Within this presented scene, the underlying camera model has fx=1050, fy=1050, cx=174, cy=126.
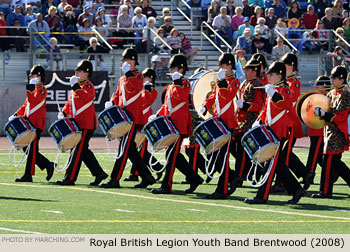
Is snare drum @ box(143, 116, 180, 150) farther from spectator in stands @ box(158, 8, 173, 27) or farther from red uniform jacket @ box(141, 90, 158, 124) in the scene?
spectator in stands @ box(158, 8, 173, 27)

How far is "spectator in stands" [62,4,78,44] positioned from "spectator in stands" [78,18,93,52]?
0.77 ft

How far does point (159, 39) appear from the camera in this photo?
79.9ft

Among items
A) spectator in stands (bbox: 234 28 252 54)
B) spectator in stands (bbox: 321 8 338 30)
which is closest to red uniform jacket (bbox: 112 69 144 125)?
spectator in stands (bbox: 234 28 252 54)

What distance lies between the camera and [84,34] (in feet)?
80.0

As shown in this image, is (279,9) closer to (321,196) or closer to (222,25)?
(222,25)

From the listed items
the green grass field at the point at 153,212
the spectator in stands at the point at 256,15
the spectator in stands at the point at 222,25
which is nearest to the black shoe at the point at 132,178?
the green grass field at the point at 153,212

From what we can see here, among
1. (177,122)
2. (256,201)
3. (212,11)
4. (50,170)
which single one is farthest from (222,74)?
(212,11)

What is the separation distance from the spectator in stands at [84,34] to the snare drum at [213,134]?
11853 mm

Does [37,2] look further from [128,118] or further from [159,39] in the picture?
[128,118]

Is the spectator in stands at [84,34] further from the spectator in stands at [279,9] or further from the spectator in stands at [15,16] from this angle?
the spectator in stands at [279,9]

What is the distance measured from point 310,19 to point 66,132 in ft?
46.4

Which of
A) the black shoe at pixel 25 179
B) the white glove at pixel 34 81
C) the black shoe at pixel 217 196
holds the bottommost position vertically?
the black shoe at pixel 25 179

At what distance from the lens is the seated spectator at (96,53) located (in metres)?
23.6

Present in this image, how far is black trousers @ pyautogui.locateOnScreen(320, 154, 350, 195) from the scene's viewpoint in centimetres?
1312
